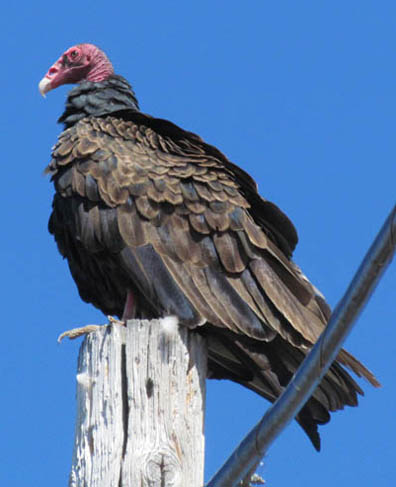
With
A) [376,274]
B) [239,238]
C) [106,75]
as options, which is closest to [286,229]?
[239,238]

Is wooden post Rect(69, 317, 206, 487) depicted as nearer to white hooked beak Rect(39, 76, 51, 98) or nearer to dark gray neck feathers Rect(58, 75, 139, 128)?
dark gray neck feathers Rect(58, 75, 139, 128)

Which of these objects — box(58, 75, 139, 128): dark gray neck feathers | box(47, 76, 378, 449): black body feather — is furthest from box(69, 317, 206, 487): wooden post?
box(58, 75, 139, 128): dark gray neck feathers

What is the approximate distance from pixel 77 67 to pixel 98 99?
88 cm

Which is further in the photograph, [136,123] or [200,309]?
[136,123]

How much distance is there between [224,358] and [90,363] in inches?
45.1

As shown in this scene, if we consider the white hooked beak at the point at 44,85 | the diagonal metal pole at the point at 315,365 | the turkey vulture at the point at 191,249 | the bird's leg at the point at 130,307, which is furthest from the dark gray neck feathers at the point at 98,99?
the diagonal metal pole at the point at 315,365

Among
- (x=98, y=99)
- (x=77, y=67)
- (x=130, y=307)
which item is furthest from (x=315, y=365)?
(x=77, y=67)

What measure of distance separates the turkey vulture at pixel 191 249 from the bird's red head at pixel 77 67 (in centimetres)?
110

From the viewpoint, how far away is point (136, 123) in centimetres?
554

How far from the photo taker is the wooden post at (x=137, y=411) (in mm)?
3549

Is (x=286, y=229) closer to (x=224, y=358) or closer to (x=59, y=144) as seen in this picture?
(x=224, y=358)

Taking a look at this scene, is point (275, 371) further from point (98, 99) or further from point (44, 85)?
point (44, 85)

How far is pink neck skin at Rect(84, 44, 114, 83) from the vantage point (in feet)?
21.6

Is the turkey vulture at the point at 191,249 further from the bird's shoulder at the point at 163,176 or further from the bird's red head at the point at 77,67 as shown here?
the bird's red head at the point at 77,67
